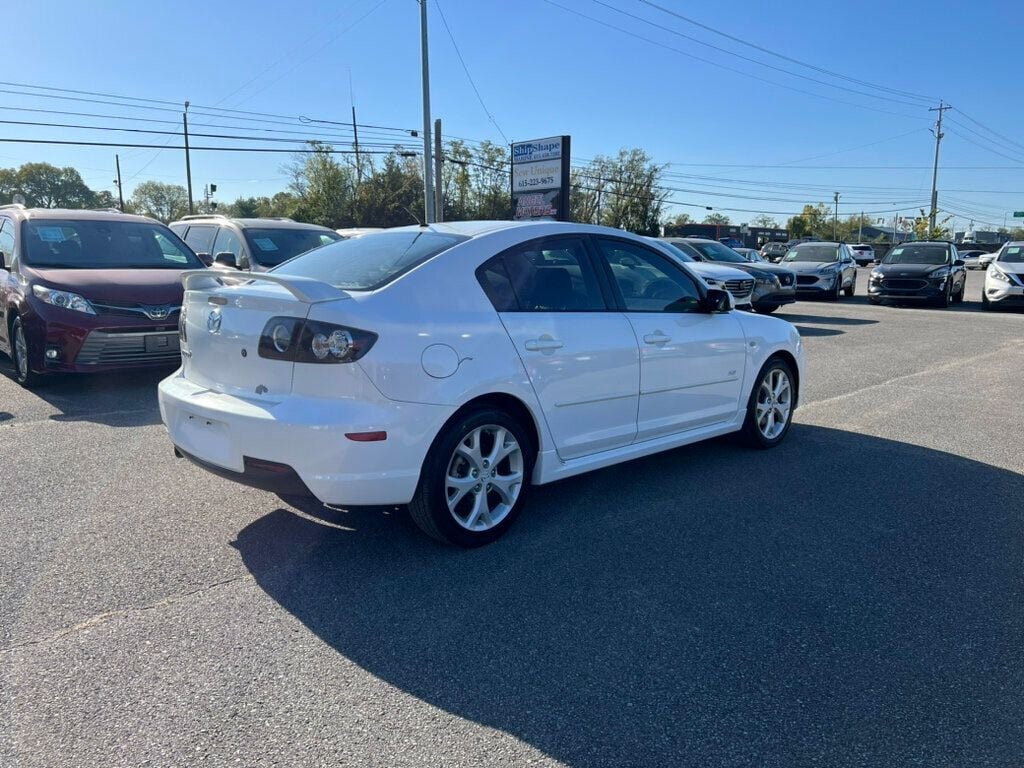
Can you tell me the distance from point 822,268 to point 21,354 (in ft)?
62.7

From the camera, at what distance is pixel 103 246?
8180 millimetres

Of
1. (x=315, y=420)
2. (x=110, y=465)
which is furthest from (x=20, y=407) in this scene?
(x=315, y=420)

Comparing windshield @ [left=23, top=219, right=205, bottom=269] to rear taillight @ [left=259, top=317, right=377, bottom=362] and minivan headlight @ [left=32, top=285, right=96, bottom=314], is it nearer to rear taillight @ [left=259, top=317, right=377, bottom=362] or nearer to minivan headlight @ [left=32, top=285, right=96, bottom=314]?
minivan headlight @ [left=32, top=285, right=96, bottom=314]

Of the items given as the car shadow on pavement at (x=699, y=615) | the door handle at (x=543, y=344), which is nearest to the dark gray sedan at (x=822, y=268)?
the car shadow on pavement at (x=699, y=615)

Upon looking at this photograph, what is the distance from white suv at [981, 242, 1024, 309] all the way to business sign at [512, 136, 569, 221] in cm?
1094

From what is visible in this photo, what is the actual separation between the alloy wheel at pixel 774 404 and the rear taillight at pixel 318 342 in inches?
136

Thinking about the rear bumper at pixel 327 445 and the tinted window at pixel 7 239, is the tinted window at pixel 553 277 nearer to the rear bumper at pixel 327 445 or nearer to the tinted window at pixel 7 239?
the rear bumper at pixel 327 445

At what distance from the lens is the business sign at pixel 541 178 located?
2205 centimetres

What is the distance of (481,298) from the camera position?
12.6 ft

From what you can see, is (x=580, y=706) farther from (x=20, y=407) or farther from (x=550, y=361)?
(x=20, y=407)

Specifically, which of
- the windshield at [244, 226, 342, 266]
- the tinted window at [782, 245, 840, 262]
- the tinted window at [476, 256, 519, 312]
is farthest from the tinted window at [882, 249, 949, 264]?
the tinted window at [476, 256, 519, 312]

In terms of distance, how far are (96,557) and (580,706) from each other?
8.32 ft

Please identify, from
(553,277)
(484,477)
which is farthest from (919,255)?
(484,477)

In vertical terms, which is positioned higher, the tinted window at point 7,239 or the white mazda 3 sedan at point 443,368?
the tinted window at point 7,239
